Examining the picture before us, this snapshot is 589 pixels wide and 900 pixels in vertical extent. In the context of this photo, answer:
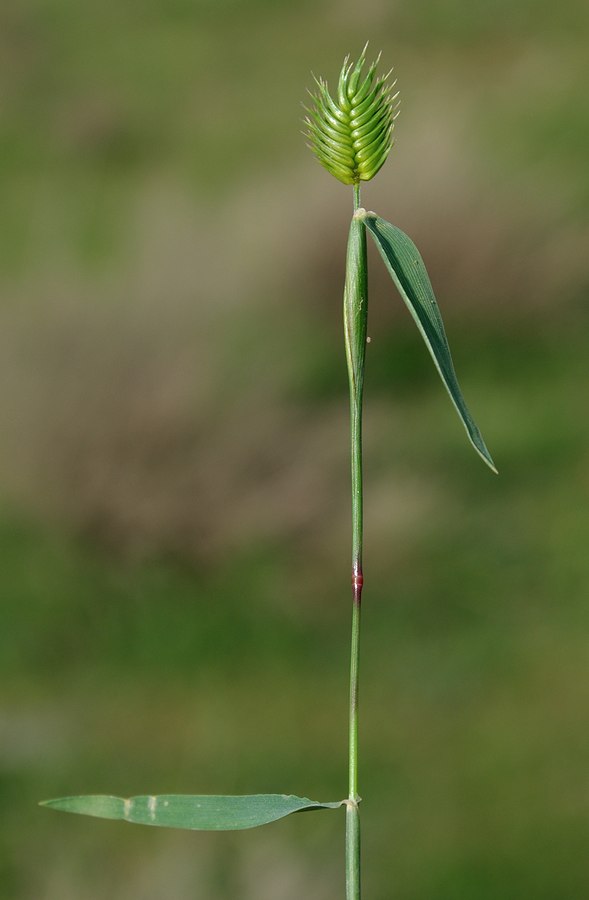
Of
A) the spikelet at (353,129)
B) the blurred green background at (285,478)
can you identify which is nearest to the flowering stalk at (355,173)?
the spikelet at (353,129)

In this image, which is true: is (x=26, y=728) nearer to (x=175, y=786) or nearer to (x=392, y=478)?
(x=175, y=786)

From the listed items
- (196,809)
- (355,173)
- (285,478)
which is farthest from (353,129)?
(285,478)

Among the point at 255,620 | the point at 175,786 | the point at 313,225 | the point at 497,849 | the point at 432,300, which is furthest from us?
the point at 313,225

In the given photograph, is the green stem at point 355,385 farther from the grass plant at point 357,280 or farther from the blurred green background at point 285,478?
the blurred green background at point 285,478

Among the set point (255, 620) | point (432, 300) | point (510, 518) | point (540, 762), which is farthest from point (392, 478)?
point (432, 300)

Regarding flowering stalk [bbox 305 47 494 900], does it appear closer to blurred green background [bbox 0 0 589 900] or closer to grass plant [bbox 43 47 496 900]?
grass plant [bbox 43 47 496 900]

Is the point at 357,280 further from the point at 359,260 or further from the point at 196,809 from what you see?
the point at 196,809
